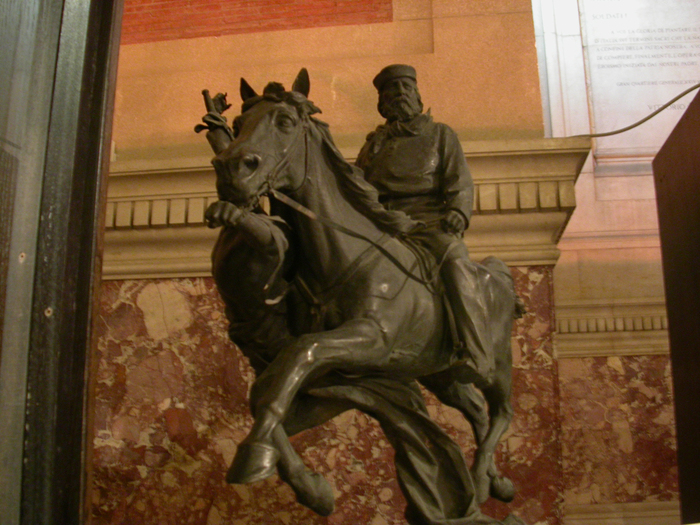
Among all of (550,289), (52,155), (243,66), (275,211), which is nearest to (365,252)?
(275,211)

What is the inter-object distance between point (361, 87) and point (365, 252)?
2.64 meters

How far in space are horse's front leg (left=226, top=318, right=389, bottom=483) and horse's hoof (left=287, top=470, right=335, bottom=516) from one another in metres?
0.15

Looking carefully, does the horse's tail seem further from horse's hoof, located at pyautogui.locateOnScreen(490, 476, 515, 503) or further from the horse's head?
the horse's head

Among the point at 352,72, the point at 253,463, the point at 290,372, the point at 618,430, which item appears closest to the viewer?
the point at 253,463

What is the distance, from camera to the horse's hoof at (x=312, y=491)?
6.63 feet

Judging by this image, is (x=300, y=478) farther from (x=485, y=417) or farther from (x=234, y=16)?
(x=234, y=16)

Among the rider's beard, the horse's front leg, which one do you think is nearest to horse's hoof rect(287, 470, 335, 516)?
the horse's front leg

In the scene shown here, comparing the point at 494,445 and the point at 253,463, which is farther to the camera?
the point at 494,445

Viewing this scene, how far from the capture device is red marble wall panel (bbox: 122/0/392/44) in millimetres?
5043

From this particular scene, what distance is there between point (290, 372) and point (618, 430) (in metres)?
3.68

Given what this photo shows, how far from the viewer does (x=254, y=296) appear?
87.8 inches

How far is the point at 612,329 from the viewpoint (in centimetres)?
522

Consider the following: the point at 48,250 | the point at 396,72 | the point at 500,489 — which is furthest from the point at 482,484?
the point at 48,250

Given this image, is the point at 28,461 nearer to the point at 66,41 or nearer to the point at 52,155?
the point at 52,155
